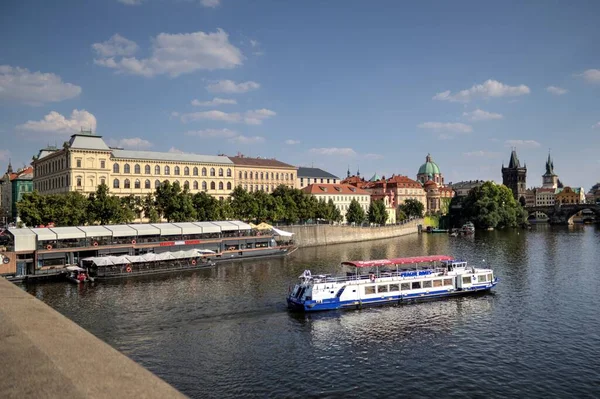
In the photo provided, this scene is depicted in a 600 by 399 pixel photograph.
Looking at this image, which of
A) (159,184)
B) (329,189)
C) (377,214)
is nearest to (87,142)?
(159,184)

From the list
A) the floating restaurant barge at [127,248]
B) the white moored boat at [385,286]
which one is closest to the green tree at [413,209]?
the floating restaurant barge at [127,248]

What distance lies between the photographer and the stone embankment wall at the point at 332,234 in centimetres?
11212

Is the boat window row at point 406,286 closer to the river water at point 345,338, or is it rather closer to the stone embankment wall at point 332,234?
the river water at point 345,338

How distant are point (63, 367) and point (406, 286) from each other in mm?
46563

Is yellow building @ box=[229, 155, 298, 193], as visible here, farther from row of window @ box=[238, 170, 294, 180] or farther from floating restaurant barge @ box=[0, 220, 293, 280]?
floating restaurant barge @ box=[0, 220, 293, 280]

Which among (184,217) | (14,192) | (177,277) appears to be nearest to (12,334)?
(177,277)

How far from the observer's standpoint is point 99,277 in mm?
65875

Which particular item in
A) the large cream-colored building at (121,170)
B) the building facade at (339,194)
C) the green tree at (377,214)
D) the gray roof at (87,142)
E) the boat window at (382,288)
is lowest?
the boat window at (382,288)

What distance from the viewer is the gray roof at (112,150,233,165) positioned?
382 feet

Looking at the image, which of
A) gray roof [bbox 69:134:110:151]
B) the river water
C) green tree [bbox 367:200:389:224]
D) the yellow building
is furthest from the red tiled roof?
the river water

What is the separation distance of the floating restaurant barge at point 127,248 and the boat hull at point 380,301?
31221mm

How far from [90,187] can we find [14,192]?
87.1 m

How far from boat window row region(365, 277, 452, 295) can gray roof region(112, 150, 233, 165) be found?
8294cm

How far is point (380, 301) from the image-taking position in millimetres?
51781
